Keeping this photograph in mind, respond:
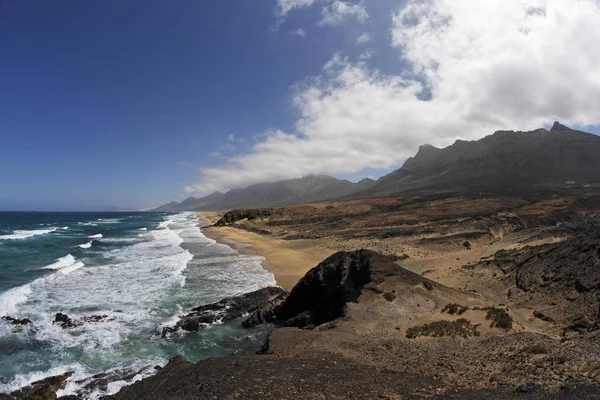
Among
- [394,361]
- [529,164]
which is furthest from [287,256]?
[529,164]

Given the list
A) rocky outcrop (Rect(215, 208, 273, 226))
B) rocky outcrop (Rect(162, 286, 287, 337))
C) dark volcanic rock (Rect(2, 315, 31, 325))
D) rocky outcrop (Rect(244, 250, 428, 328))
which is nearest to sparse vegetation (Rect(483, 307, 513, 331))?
rocky outcrop (Rect(244, 250, 428, 328))

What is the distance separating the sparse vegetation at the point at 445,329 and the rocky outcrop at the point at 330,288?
339 cm

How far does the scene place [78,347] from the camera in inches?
669

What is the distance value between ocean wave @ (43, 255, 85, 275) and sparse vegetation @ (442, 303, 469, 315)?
107 feet

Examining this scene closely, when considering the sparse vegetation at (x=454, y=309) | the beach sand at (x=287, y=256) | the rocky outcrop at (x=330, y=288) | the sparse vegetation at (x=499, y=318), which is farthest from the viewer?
the beach sand at (x=287, y=256)

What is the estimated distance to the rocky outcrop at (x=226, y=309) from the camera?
19219mm

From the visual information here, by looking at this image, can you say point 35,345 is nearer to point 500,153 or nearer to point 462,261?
point 462,261

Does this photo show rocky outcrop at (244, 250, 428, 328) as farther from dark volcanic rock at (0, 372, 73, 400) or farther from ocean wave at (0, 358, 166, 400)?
dark volcanic rock at (0, 372, 73, 400)

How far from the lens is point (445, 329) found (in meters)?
14.1

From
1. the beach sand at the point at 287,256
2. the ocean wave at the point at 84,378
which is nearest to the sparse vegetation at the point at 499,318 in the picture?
the ocean wave at the point at 84,378

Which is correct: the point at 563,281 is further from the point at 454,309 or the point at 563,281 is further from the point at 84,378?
the point at 84,378

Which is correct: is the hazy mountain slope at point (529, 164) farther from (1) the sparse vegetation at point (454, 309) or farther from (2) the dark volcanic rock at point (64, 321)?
(2) the dark volcanic rock at point (64, 321)

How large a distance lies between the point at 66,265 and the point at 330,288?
3088cm

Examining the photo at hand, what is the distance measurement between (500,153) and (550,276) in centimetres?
18601
